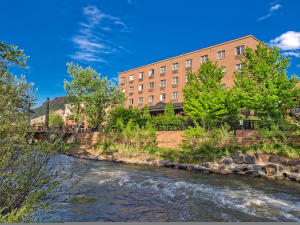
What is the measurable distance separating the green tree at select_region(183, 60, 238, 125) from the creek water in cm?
978

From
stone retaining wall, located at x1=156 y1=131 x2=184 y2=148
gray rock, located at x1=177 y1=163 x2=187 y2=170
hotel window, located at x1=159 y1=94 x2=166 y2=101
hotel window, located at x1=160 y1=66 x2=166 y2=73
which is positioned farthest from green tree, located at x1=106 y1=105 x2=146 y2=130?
hotel window, located at x1=160 y1=66 x2=166 y2=73

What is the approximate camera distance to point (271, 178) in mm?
12164

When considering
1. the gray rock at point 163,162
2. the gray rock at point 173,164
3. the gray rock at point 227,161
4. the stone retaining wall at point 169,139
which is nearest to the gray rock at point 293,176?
the gray rock at point 227,161

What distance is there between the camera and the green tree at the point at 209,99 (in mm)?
21075

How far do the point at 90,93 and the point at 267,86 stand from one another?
2457 centimetres

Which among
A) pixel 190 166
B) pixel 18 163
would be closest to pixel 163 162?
pixel 190 166

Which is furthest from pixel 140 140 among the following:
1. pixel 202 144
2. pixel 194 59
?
pixel 194 59

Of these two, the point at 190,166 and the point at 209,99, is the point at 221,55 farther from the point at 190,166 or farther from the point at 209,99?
the point at 190,166

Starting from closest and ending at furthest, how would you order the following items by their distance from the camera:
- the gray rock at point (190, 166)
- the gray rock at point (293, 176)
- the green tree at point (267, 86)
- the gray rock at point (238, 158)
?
the gray rock at point (293, 176) < the gray rock at point (238, 158) < the gray rock at point (190, 166) < the green tree at point (267, 86)

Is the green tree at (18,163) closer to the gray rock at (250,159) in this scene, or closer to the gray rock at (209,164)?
the gray rock at (209,164)

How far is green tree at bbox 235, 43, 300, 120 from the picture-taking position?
57.7 feet

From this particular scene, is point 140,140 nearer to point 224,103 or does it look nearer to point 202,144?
point 202,144

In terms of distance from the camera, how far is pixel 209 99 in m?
21.8

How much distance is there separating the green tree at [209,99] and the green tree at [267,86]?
1630 mm
